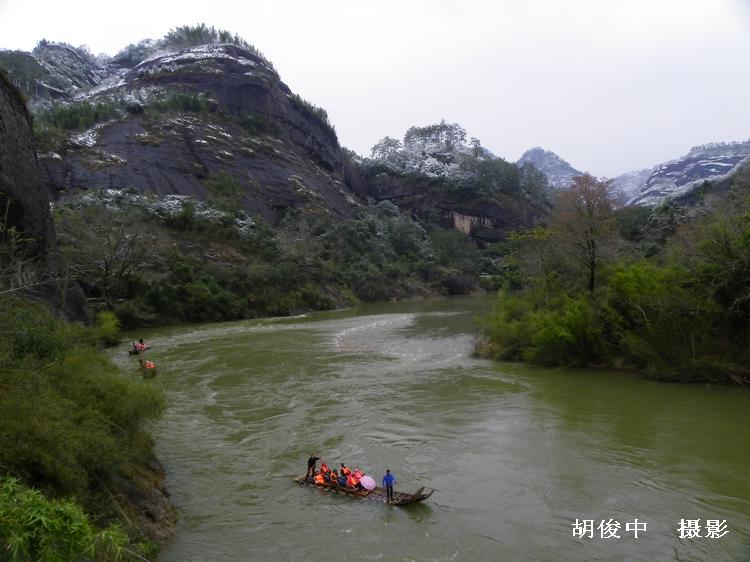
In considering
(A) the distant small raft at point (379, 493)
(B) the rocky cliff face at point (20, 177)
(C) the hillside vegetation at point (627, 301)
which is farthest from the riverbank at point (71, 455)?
(C) the hillside vegetation at point (627, 301)

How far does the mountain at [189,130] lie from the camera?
65.3 metres

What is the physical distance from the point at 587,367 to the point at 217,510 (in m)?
17.1

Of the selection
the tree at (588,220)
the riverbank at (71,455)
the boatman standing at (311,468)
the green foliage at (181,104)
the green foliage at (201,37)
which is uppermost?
the green foliage at (201,37)

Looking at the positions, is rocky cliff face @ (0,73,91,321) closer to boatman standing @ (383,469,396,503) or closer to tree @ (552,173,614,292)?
boatman standing @ (383,469,396,503)

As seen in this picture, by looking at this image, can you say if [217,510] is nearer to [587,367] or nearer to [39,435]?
[39,435]

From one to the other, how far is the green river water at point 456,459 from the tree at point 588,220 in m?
6.90

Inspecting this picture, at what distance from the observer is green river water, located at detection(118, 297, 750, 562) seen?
9211mm

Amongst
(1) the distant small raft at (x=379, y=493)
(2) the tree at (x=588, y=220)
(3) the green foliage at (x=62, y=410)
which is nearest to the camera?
(3) the green foliage at (x=62, y=410)

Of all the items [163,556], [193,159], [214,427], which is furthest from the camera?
[193,159]

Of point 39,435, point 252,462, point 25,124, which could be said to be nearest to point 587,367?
point 252,462

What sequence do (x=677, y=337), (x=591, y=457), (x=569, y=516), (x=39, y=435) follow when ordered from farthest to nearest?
(x=677, y=337) → (x=591, y=457) → (x=569, y=516) → (x=39, y=435)

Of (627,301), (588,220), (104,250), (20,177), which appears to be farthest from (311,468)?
(104,250)

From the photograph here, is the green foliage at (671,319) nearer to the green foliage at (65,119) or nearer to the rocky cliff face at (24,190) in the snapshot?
the rocky cliff face at (24,190)

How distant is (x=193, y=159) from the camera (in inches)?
2918
